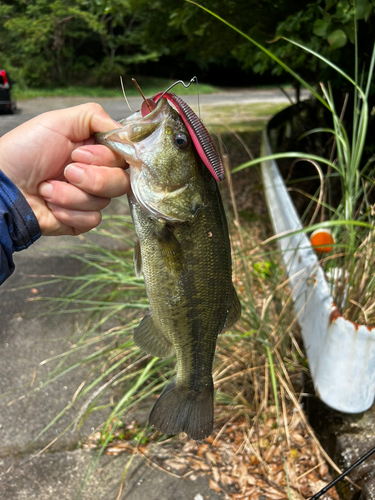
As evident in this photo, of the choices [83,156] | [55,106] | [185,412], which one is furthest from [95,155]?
[55,106]

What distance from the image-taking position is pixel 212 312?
1499 millimetres

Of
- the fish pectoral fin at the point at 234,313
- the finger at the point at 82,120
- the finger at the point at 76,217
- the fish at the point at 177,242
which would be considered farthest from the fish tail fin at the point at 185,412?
the finger at the point at 82,120

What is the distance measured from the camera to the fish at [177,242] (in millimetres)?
1384

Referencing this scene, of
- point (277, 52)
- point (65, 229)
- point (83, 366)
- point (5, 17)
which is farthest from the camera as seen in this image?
point (5, 17)

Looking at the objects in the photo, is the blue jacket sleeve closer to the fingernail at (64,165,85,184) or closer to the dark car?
the fingernail at (64,165,85,184)

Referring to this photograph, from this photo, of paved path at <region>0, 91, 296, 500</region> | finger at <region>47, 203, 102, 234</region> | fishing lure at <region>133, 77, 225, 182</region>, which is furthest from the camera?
paved path at <region>0, 91, 296, 500</region>

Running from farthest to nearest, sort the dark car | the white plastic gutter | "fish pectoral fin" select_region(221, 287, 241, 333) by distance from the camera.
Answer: the dark car → the white plastic gutter → "fish pectoral fin" select_region(221, 287, 241, 333)

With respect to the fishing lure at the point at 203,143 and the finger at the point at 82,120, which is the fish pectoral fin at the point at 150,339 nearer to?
the fishing lure at the point at 203,143

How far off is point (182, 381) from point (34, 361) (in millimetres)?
2270

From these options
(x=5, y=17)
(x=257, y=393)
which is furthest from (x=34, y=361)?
(x=5, y=17)

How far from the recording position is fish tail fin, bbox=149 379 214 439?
1563mm

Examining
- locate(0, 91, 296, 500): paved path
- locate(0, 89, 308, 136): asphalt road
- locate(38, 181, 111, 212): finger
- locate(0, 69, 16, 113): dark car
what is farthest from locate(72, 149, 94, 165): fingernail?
locate(0, 69, 16, 113): dark car

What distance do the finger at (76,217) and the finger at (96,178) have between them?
19cm

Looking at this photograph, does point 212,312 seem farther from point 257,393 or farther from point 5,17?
point 5,17
